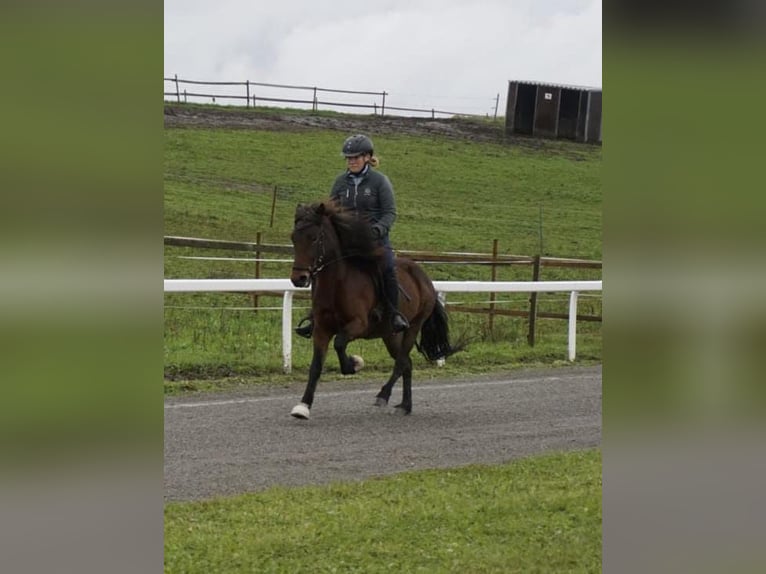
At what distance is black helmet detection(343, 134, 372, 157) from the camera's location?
9.58 m

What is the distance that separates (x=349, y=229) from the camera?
9.67m

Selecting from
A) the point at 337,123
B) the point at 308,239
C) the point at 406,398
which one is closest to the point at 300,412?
the point at 406,398

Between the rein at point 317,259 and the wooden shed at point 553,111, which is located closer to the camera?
the rein at point 317,259

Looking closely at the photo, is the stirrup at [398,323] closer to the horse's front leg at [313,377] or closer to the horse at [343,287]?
the horse at [343,287]

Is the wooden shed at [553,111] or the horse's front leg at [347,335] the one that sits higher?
the wooden shed at [553,111]

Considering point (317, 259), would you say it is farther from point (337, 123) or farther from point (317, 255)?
point (337, 123)

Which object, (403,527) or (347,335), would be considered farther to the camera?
(347,335)

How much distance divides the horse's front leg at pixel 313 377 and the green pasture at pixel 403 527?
7.27 feet

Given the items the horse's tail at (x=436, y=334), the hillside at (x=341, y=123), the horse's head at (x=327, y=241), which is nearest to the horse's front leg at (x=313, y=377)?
the horse's head at (x=327, y=241)

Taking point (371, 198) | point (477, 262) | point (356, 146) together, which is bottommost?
point (477, 262)

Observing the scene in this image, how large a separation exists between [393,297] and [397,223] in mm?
20928

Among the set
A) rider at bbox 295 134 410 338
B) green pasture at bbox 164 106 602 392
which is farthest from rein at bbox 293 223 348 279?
green pasture at bbox 164 106 602 392

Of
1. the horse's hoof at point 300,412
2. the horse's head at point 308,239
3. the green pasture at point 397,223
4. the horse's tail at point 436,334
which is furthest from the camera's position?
the green pasture at point 397,223

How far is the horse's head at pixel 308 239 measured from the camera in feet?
30.8
